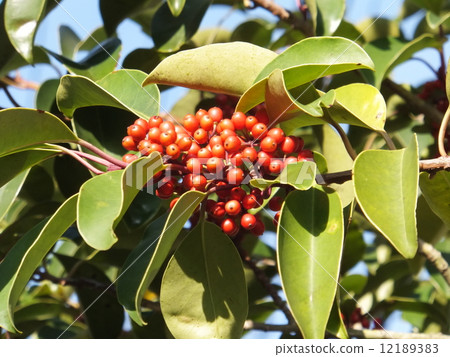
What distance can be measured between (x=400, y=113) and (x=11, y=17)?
1617 mm

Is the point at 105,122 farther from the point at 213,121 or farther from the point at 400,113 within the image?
the point at 400,113

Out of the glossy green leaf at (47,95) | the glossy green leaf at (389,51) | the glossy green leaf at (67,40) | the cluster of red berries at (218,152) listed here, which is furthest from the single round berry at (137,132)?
the glossy green leaf at (67,40)

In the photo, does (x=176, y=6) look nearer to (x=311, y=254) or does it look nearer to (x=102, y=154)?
(x=102, y=154)

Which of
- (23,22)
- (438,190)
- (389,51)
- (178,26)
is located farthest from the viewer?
(389,51)

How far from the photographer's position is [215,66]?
5.90 feet

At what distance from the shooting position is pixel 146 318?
2.70m

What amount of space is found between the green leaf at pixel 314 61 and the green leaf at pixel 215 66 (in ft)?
0.21

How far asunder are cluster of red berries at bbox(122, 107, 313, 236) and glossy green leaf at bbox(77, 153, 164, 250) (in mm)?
98

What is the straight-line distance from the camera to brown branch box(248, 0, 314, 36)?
261 cm

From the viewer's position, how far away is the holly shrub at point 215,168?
1.58 metres

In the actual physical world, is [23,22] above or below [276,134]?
above

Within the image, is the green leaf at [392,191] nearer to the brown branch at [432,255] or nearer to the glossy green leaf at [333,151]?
the glossy green leaf at [333,151]

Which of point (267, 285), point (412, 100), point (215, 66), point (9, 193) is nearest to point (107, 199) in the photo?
point (215, 66)

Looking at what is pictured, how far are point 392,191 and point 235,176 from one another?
40cm
